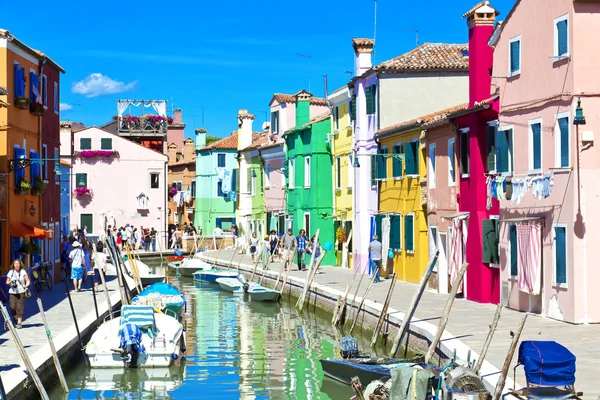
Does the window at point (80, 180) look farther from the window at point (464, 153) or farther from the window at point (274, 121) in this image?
the window at point (464, 153)

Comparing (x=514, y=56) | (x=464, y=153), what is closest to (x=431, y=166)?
(x=464, y=153)

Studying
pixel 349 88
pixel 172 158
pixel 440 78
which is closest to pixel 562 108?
pixel 440 78

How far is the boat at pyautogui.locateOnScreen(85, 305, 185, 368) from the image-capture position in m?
22.5

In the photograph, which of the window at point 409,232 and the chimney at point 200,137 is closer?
the window at point 409,232

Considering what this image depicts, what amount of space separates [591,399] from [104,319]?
14921 mm

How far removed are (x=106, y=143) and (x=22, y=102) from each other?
1550 inches

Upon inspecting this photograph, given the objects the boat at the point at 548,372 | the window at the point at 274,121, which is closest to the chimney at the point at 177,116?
the window at the point at 274,121

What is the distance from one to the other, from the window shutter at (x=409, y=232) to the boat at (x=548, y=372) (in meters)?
21.3

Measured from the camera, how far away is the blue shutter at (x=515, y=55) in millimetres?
26172

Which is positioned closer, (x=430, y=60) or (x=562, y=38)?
(x=562, y=38)

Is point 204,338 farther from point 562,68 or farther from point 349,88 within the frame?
point 349,88

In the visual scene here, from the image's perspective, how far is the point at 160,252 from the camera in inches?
2598

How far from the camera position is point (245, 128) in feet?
233

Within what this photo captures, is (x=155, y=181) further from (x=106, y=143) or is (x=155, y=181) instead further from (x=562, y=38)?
(x=562, y=38)
